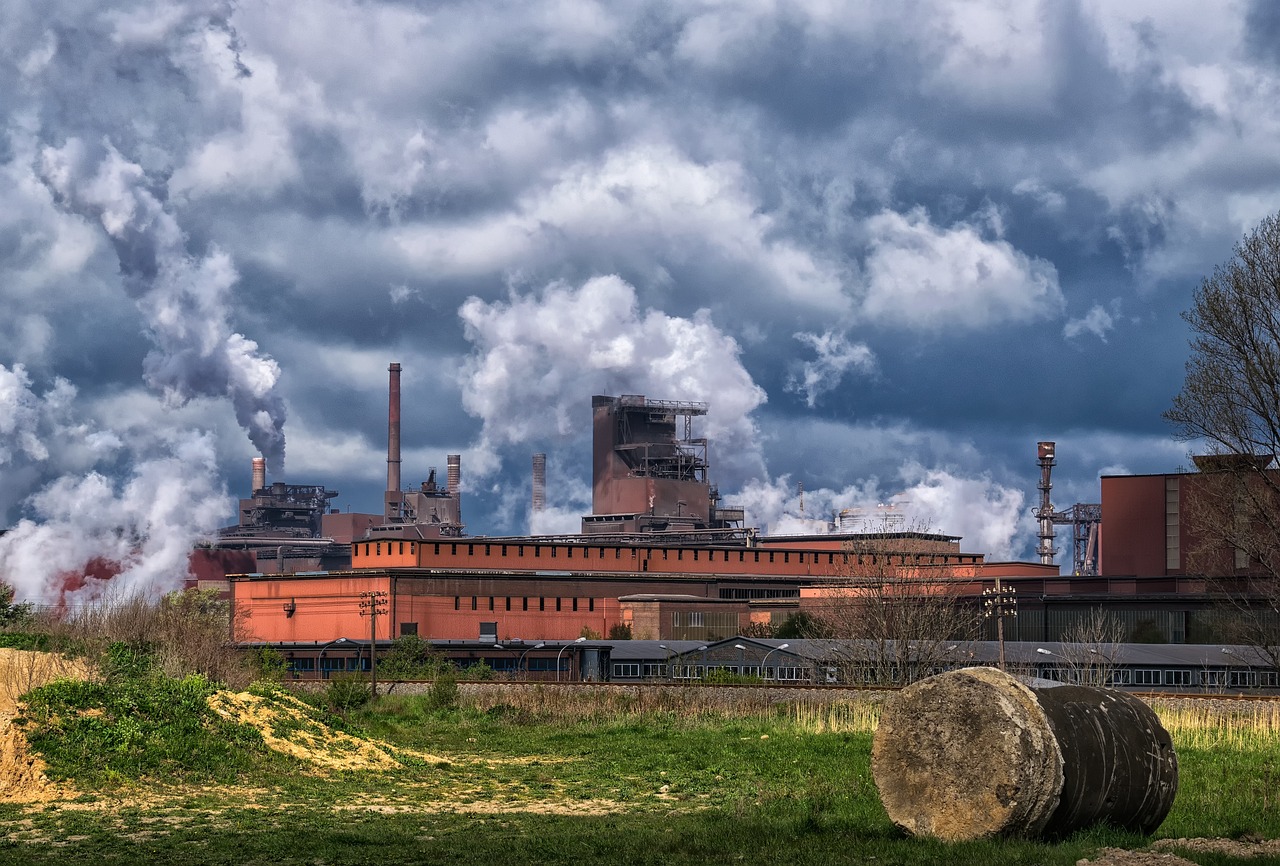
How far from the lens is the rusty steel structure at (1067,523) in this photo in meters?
162

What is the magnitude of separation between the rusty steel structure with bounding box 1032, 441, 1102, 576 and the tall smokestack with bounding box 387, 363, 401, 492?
72269 mm

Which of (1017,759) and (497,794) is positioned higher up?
(1017,759)

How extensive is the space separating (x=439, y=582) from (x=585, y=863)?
9632 cm

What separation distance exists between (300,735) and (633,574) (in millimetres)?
94674

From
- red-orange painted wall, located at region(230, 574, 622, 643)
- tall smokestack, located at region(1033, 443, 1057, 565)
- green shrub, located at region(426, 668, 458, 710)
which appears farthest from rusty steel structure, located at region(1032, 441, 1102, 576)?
green shrub, located at region(426, 668, 458, 710)

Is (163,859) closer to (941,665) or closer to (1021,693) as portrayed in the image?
(1021,693)

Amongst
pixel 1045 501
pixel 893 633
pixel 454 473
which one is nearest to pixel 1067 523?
pixel 1045 501

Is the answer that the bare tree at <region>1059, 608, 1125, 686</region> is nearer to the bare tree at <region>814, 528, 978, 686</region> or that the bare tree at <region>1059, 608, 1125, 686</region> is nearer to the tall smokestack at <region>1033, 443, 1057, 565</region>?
the bare tree at <region>814, 528, 978, 686</region>

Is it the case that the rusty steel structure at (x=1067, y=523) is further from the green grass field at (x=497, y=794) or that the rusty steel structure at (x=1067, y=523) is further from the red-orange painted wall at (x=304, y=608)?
the green grass field at (x=497, y=794)

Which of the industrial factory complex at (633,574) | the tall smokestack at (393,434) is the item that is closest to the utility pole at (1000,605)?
the industrial factory complex at (633,574)

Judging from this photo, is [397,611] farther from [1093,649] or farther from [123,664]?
[123,664]

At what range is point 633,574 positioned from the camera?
12050cm

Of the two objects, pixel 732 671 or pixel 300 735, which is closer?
pixel 300 735

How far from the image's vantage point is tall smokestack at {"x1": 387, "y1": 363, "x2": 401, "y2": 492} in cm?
16938
